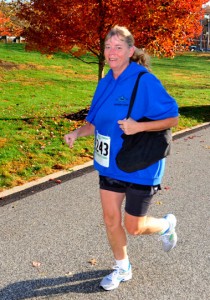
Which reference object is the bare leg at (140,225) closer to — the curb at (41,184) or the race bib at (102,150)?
the race bib at (102,150)

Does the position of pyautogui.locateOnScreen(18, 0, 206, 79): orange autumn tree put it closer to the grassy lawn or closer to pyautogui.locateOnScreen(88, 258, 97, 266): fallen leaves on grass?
the grassy lawn

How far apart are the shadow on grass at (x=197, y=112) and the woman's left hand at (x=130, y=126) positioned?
1033cm

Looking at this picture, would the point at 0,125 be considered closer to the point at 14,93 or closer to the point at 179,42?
the point at 179,42

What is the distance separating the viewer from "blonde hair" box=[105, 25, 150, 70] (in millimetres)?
3148

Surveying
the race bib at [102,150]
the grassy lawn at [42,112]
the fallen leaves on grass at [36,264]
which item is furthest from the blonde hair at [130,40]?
the grassy lawn at [42,112]

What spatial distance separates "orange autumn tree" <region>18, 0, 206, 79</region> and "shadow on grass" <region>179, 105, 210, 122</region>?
3.09m

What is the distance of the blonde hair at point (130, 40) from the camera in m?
3.15

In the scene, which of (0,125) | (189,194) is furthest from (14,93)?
(189,194)

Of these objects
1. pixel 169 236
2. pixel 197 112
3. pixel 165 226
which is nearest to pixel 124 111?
pixel 165 226

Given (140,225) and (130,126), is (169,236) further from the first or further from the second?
(130,126)

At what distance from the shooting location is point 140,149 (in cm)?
309

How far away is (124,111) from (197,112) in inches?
453

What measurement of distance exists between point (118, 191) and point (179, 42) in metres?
8.47

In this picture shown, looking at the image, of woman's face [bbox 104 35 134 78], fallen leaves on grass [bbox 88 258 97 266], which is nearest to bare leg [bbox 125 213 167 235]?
fallen leaves on grass [bbox 88 258 97 266]
